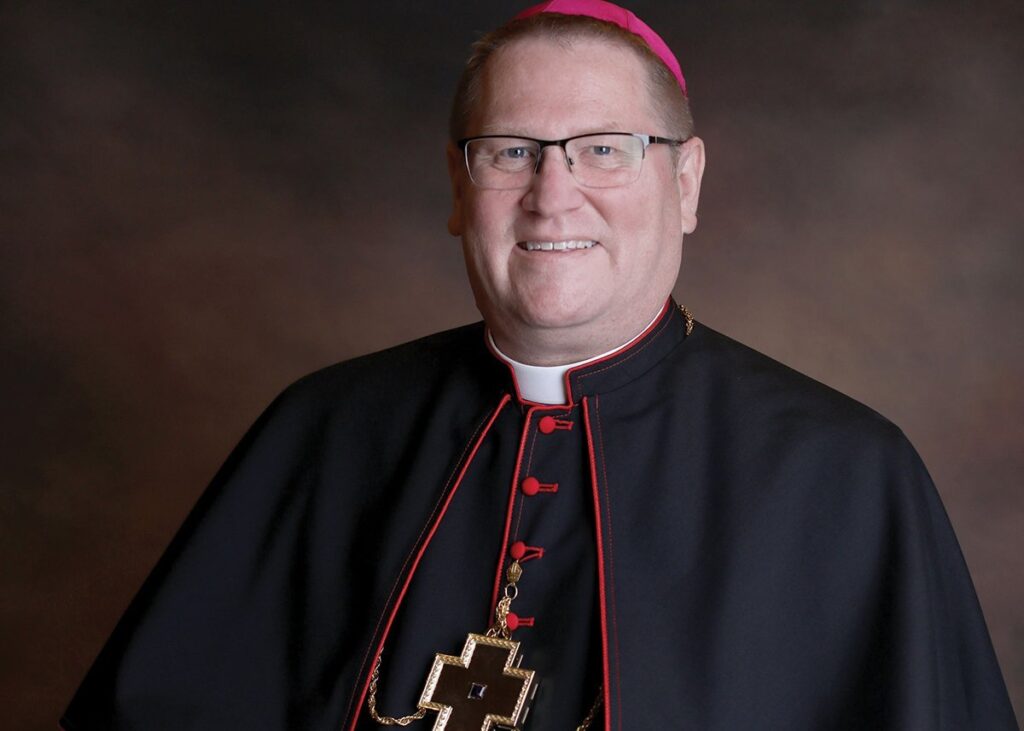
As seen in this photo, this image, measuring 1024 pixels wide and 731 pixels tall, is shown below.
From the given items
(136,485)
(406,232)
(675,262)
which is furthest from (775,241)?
(136,485)

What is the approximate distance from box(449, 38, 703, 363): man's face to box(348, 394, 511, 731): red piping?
166 millimetres

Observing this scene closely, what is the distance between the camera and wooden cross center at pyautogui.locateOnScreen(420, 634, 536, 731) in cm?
269

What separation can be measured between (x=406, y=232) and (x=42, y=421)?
4.46 feet

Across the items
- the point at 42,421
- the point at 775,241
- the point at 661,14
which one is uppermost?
the point at 661,14

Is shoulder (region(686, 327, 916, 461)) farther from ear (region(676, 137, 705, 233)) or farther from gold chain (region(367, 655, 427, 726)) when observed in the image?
gold chain (region(367, 655, 427, 726))

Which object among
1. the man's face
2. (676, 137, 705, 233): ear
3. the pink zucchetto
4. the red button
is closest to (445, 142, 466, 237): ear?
the man's face

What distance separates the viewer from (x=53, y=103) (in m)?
4.89

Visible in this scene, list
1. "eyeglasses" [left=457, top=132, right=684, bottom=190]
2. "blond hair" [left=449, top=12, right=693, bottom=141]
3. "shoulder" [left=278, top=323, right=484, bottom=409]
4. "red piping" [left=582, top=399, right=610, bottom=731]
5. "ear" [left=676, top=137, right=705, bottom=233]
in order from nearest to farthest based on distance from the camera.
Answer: "red piping" [left=582, top=399, right=610, bottom=731] < "eyeglasses" [left=457, top=132, right=684, bottom=190] < "blond hair" [left=449, top=12, right=693, bottom=141] < "ear" [left=676, top=137, right=705, bottom=233] < "shoulder" [left=278, top=323, right=484, bottom=409]

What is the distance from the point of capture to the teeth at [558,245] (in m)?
2.87

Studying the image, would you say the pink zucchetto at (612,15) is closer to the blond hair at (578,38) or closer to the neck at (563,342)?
the blond hair at (578,38)

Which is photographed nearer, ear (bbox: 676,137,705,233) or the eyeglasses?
the eyeglasses

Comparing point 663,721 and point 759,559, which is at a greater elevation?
point 759,559

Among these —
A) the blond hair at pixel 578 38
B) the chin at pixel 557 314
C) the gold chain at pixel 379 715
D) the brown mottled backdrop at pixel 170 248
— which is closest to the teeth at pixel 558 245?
the chin at pixel 557 314

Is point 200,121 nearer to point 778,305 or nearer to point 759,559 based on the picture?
point 778,305
